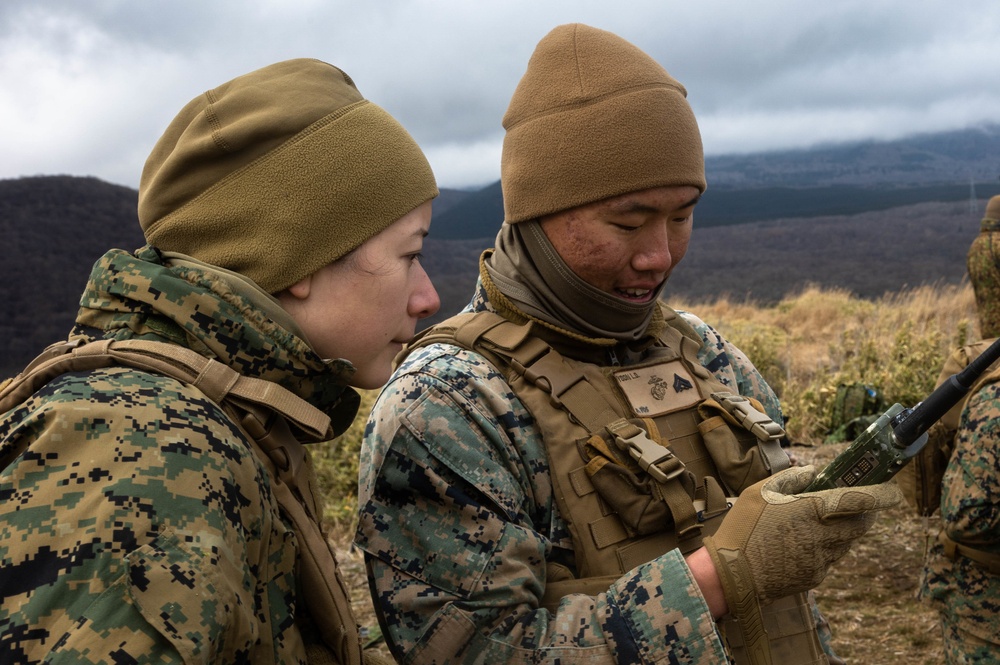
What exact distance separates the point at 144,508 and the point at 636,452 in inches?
49.6

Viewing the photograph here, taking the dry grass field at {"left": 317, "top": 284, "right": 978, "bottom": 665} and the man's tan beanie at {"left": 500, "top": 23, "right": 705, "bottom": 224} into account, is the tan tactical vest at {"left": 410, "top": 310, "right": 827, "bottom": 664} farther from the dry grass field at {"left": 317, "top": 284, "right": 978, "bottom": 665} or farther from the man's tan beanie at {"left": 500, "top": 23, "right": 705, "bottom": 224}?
the dry grass field at {"left": 317, "top": 284, "right": 978, "bottom": 665}

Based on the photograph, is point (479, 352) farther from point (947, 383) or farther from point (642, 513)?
point (947, 383)

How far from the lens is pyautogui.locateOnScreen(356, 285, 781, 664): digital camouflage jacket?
183 cm

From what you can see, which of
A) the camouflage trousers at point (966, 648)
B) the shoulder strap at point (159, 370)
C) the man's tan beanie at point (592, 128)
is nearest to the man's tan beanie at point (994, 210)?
the camouflage trousers at point (966, 648)

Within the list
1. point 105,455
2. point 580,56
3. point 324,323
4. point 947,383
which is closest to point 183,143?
point 324,323

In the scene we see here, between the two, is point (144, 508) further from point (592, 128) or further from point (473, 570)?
point (592, 128)

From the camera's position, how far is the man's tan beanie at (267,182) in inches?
60.0

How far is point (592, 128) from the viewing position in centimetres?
233

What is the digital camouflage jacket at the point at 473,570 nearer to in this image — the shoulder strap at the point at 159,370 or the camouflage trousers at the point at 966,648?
the shoulder strap at the point at 159,370

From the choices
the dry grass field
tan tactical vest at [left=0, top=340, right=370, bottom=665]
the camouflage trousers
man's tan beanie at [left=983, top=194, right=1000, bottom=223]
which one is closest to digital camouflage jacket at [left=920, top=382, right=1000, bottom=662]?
the camouflage trousers

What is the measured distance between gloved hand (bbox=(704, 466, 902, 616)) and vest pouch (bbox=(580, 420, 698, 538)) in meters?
0.15

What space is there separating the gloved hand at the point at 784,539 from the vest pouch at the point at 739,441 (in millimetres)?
291

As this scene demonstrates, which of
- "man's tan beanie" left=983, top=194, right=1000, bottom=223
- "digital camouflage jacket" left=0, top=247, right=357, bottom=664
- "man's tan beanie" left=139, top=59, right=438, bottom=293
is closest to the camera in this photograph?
"digital camouflage jacket" left=0, top=247, right=357, bottom=664

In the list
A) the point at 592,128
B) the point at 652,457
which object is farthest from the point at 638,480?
the point at 592,128
